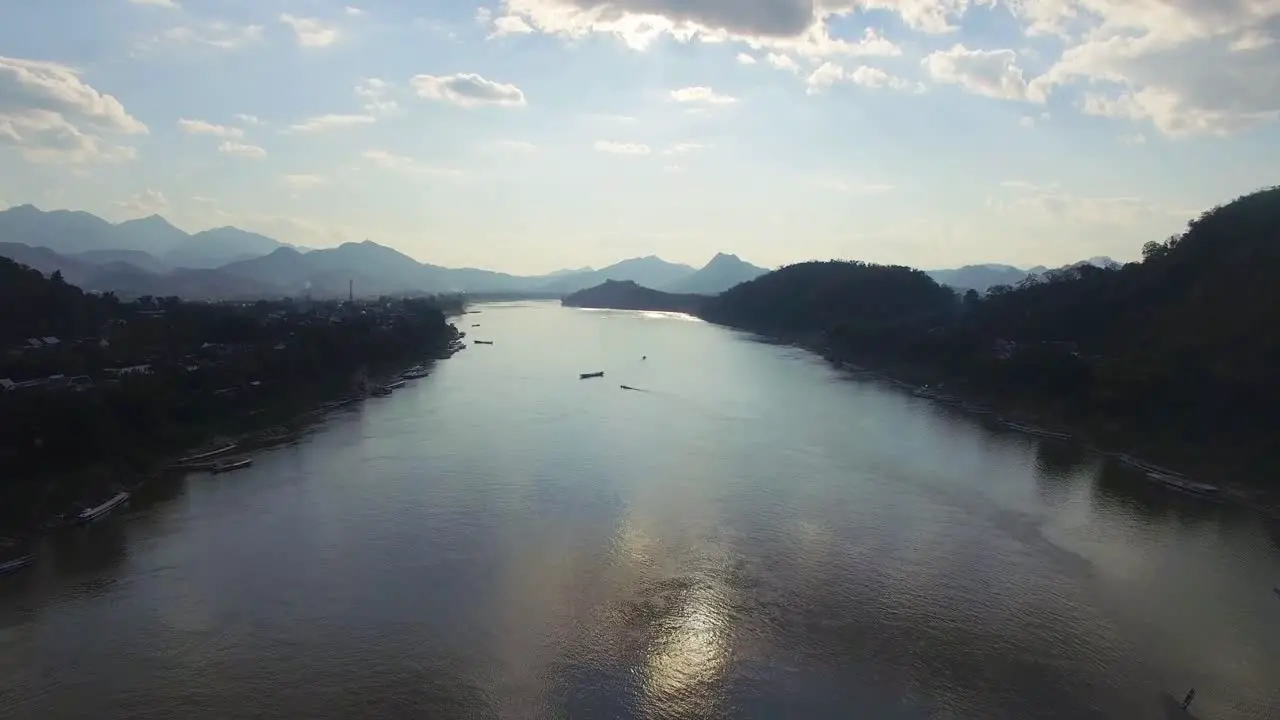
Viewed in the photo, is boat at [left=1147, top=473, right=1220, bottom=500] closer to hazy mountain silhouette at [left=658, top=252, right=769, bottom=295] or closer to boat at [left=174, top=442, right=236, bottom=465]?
boat at [left=174, top=442, right=236, bottom=465]

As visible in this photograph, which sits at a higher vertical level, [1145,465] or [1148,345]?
[1148,345]

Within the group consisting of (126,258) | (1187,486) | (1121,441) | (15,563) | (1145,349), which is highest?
(126,258)

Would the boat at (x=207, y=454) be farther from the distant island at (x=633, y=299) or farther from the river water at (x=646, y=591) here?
the distant island at (x=633, y=299)

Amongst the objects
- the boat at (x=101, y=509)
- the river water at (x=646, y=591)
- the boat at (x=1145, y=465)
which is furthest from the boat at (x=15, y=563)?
the boat at (x=1145, y=465)

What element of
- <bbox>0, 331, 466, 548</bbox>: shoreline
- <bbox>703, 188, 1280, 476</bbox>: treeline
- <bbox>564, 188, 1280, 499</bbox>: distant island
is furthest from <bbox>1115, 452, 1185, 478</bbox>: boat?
<bbox>0, 331, 466, 548</bbox>: shoreline

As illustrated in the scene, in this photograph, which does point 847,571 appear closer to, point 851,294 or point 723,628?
point 723,628

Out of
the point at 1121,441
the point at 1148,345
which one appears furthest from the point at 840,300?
the point at 1121,441

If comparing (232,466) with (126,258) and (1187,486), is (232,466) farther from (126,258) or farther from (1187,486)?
(126,258)
